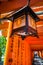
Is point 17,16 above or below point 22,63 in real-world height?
above

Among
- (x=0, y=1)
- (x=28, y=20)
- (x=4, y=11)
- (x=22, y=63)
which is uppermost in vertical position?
(x=0, y=1)

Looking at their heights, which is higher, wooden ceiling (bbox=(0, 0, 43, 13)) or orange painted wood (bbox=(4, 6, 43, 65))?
wooden ceiling (bbox=(0, 0, 43, 13))

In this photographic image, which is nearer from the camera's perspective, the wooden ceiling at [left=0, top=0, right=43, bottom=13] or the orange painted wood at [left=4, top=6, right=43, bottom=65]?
the wooden ceiling at [left=0, top=0, right=43, bottom=13]

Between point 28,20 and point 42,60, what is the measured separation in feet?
17.5

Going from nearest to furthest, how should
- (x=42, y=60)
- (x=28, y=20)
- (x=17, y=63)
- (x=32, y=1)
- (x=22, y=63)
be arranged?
(x=28, y=20)
(x=32, y=1)
(x=17, y=63)
(x=22, y=63)
(x=42, y=60)

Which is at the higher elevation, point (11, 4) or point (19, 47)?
point (11, 4)

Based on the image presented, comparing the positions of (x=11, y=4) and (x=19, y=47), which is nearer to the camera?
(x=11, y=4)

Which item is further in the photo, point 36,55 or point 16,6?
point 36,55

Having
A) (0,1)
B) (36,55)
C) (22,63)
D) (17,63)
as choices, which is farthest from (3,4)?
(36,55)

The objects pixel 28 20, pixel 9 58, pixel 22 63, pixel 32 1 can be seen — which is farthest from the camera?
pixel 22 63

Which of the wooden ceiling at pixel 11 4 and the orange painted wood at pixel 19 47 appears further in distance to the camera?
the orange painted wood at pixel 19 47

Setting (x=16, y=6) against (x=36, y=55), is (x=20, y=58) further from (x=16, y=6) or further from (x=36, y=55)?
(x=36, y=55)

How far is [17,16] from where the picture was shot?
1.43 m

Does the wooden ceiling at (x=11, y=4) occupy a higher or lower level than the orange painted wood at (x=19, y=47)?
higher
